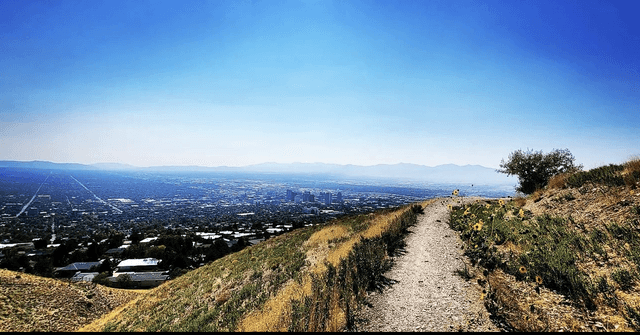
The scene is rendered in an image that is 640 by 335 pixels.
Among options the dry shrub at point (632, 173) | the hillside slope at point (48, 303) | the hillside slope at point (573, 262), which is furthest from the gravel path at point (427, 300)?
the hillside slope at point (48, 303)

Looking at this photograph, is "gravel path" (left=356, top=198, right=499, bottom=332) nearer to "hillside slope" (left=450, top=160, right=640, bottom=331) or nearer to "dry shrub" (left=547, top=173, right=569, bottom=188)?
"hillside slope" (left=450, top=160, right=640, bottom=331)

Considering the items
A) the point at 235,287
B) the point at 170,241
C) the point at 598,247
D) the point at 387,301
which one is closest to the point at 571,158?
the point at 598,247

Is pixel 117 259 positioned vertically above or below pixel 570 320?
below

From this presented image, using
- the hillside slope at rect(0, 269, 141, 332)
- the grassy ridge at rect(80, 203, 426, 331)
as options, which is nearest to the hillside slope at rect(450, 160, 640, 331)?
the grassy ridge at rect(80, 203, 426, 331)

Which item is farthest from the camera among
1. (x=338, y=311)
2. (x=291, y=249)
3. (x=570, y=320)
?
(x=291, y=249)

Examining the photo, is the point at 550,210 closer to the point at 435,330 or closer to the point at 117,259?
the point at 435,330

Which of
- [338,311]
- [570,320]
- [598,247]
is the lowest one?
[338,311]
